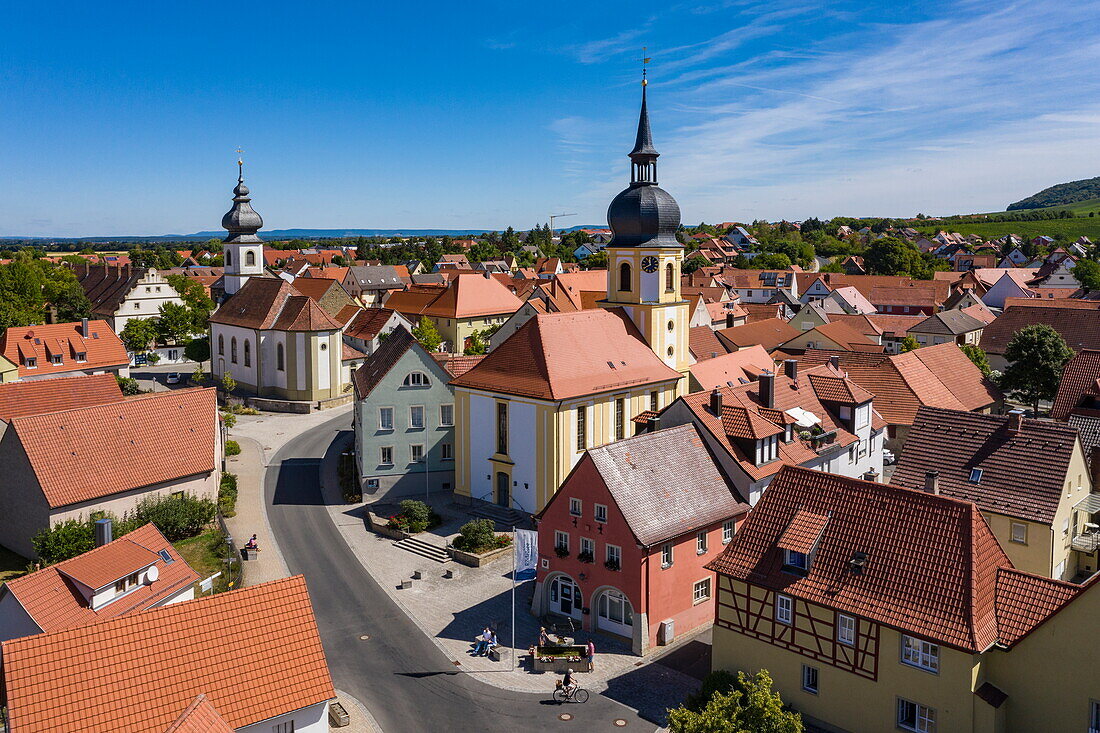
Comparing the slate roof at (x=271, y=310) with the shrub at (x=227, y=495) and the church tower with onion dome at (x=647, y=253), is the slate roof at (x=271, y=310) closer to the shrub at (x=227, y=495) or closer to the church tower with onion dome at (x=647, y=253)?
the shrub at (x=227, y=495)

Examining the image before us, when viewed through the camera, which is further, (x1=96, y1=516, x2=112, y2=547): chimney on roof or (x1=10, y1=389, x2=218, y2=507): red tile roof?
(x1=10, y1=389, x2=218, y2=507): red tile roof

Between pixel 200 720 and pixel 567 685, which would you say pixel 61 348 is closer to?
pixel 567 685

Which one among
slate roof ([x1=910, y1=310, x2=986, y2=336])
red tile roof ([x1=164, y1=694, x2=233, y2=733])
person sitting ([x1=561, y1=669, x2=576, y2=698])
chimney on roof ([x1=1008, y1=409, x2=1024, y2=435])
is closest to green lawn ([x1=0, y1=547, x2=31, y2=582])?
red tile roof ([x1=164, y1=694, x2=233, y2=733])

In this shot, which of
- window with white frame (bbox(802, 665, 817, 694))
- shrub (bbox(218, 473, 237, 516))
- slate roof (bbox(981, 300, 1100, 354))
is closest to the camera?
window with white frame (bbox(802, 665, 817, 694))

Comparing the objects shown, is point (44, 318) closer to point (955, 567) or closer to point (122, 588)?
point (122, 588)

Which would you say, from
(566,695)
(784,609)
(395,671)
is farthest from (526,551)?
(784,609)

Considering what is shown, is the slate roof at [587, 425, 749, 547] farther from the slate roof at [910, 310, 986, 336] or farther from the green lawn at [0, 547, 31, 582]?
the slate roof at [910, 310, 986, 336]

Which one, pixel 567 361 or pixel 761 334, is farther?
pixel 761 334
